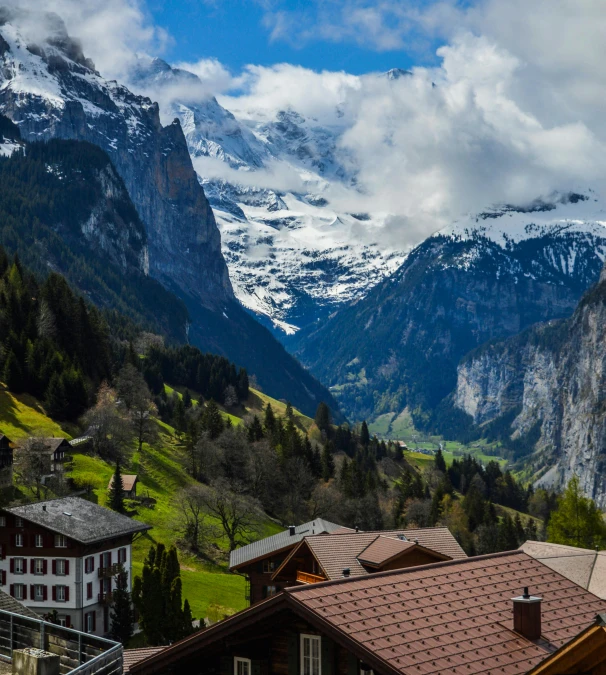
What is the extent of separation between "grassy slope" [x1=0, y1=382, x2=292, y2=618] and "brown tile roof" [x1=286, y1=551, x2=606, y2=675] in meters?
63.0

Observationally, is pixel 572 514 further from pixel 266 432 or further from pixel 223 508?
pixel 266 432

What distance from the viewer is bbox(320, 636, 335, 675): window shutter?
23.7 meters

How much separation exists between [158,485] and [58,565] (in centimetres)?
4511

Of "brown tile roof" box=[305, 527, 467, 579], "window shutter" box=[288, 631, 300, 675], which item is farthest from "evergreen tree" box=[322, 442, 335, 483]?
"window shutter" box=[288, 631, 300, 675]

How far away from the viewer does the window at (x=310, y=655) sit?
2408 centimetres

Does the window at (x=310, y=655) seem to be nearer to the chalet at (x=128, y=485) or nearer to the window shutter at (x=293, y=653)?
the window shutter at (x=293, y=653)

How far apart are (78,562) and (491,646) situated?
223ft

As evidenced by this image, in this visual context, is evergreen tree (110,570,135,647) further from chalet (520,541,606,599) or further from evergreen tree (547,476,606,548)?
evergreen tree (547,476,606,548)

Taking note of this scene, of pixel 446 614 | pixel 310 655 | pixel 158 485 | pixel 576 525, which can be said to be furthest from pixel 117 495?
pixel 446 614

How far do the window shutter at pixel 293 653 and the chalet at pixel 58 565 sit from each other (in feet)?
212

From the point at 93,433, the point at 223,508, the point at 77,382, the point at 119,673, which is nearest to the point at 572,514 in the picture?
the point at 223,508

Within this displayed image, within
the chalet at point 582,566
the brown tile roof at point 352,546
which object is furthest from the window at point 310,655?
the brown tile roof at point 352,546

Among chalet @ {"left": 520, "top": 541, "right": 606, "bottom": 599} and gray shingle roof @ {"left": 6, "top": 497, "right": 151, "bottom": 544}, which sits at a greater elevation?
chalet @ {"left": 520, "top": 541, "right": 606, "bottom": 599}

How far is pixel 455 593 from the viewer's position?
25.9 meters
